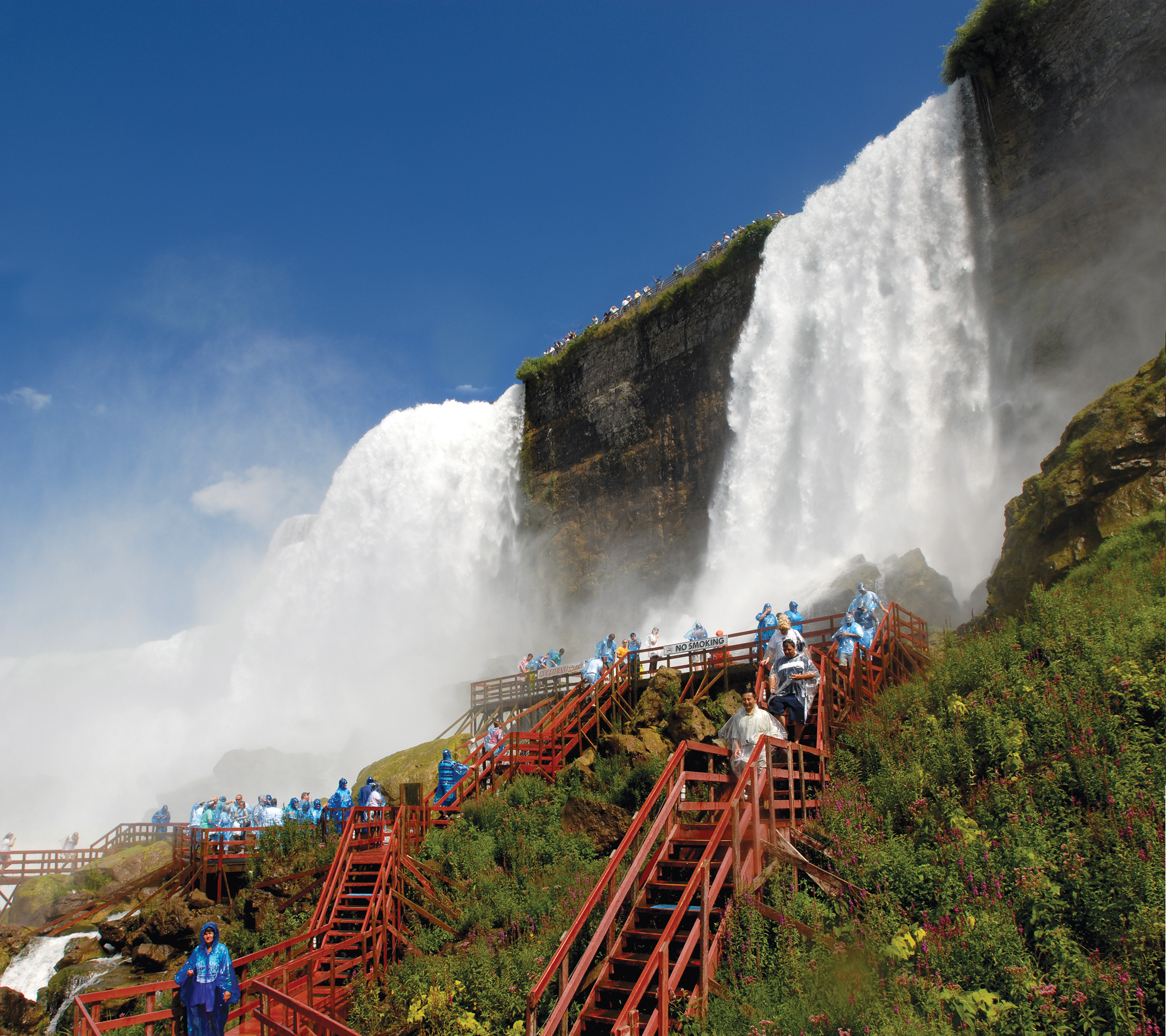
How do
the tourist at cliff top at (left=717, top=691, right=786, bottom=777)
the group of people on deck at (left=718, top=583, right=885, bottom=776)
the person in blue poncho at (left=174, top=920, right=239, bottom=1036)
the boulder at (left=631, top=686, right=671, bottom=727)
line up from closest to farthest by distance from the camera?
1. the person in blue poncho at (left=174, top=920, right=239, bottom=1036)
2. the tourist at cliff top at (left=717, top=691, right=786, bottom=777)
3. the group of people on deck at (left=718, top=583, right=885, bottom=776)
4. the boulder at (left=631, top=686, right=671, bottom=727)

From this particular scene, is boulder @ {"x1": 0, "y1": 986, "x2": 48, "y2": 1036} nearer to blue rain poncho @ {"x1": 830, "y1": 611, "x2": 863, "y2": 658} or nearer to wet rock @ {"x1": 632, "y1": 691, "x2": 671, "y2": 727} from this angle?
wet rock @ {"x1": 632, "y1": 691, "x2": 671, "y2": 727}

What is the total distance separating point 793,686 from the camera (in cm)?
1039

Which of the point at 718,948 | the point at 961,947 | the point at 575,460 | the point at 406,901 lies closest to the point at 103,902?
the point at 406,901

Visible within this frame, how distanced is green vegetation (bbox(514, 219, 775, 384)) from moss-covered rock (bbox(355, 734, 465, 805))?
882 inches

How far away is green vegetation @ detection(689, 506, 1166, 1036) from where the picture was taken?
19.0 ft

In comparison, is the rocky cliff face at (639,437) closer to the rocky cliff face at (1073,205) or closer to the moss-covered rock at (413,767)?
the rocky cliff face at (1073,205)

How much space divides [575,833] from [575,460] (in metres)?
31.0

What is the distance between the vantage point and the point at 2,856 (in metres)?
25.2

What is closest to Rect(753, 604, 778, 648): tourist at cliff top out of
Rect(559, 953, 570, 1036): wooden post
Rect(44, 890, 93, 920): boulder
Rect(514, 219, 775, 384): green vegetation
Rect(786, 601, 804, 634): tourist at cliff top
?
Rect(786, 601, 804, 634): tourist at cliff top

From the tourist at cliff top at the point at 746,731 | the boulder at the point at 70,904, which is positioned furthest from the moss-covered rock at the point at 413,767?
the tourist at cliff top at the point at 746,731

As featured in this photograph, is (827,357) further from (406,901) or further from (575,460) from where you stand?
(406,901)

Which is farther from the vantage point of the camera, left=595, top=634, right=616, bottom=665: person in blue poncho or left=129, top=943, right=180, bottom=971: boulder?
left=595, top=634, right=616, bottom=665: person in blue poncho

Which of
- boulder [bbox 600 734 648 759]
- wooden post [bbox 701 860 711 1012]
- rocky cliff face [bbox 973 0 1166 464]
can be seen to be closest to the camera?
wooden post [bbox 701 860 711 1012]

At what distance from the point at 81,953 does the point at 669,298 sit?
32115 mm
